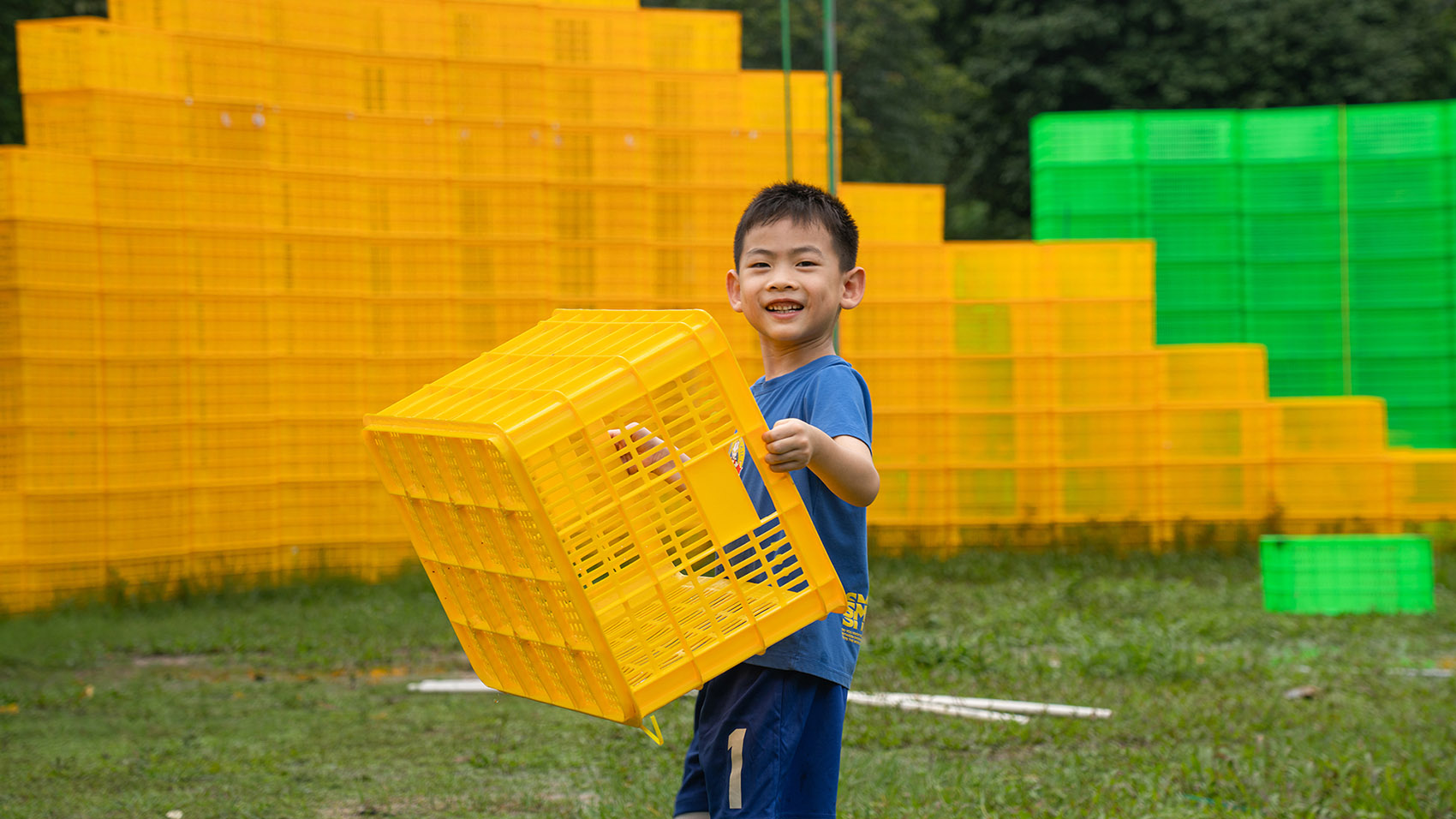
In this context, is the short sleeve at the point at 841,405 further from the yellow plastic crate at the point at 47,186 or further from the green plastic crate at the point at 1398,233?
the green plastic crate at the point at 1398,233

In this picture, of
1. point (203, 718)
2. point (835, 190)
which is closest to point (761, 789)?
point (203, 718)

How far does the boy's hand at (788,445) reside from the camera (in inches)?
84.1

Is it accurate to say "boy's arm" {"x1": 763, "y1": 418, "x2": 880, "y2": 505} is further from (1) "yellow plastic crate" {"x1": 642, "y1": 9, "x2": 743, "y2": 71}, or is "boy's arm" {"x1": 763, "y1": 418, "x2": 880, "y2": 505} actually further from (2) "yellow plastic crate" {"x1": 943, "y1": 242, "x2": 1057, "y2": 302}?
(2) "yellow plastic crate" {"x1": 943, "y1": 242, "x2": 1057, "y2": 302}

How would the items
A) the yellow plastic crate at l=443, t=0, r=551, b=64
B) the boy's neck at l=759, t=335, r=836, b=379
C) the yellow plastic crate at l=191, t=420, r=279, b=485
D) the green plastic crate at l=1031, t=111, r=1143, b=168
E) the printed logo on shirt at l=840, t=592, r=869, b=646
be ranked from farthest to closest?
the green plastic crate at l=1031, t=111, r=1143, b=168 → the yellow plastic crate at l=443, t=0, r=551, b=64 → the yellow plastic crate at l=191, t=420, r=279, b=485 → the boy's neck at l=759, t=335, r=836, b=379 → the printed logo on shirt at l=840, t=592, r=869, b=646

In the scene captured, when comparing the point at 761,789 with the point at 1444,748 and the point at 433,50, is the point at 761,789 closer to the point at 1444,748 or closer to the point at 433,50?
the point at 1444,748

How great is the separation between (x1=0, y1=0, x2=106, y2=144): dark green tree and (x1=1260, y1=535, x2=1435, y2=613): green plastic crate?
12.8m

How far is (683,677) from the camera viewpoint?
2123 mm

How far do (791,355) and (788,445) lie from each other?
51 cm

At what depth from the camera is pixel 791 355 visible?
103 inches

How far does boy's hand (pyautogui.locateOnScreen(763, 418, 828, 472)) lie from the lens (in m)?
2.14

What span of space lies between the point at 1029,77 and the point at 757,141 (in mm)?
11940

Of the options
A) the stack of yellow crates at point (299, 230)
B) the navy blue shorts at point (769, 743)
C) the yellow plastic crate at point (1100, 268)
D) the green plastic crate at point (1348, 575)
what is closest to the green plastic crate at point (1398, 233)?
the yellow plastic crate at point (1100, 268)

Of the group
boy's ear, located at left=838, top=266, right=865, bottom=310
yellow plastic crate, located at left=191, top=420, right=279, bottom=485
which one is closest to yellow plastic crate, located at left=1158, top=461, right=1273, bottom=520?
yellow plastic crate, located at left=191, top=420, right=279, bottom=485

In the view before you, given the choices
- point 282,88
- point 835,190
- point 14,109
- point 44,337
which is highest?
point 14,109
